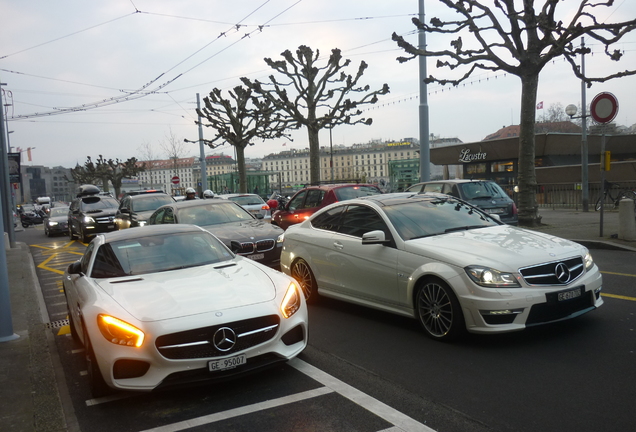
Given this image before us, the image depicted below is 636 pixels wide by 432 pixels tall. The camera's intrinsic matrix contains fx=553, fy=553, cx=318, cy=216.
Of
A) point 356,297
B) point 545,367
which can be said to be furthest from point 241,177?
point 545,367

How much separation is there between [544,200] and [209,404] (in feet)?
84.3

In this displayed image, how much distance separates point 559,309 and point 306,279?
3.61m

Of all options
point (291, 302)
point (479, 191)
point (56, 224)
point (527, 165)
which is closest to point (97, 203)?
point (56, 224)

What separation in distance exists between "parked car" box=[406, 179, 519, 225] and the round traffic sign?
323cm

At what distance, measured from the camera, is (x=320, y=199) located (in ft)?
44.2

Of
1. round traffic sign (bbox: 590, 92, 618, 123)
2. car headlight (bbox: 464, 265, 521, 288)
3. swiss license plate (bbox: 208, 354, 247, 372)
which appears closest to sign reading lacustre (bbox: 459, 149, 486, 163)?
round traffic sign (bbox: 590, 92, 618, 123)

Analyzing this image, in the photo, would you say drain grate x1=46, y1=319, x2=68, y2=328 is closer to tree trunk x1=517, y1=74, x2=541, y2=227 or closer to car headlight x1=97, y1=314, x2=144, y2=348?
car headlight x1=97, y1=314, x2=144, y2=348

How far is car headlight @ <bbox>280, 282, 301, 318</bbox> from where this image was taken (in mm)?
4938

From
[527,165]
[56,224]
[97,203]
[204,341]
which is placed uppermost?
[527,165]

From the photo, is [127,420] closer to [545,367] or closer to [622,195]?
[545,367]

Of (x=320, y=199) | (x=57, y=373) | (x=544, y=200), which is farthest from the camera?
(x=544, y=200)

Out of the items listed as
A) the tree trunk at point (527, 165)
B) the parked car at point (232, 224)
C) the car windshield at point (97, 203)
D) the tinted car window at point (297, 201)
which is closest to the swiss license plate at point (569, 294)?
the parked car at point (232, 224)

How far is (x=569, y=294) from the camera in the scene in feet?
17.7

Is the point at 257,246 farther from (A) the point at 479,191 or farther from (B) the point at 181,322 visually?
(A) the point at 479,191
